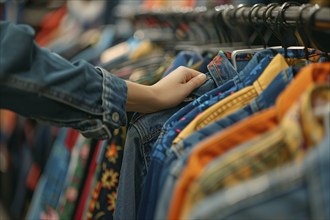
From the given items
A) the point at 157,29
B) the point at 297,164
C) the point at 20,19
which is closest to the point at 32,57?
the point at 297,164

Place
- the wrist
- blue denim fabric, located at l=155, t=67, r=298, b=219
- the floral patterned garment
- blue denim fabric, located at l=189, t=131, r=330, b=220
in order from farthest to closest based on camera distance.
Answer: the floral patterned garment, the wrist, blue denim fabric, located at l=155, t=67, r=298, b=219, blue denim fabric, located at l=189, t=131, r=330, b=220

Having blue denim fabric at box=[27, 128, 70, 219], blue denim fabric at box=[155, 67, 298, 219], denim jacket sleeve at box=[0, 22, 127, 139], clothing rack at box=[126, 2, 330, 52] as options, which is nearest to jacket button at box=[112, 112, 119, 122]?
denim jacket sleeve at box=[0, 22, 127, 139]

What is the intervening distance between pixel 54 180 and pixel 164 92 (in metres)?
0.47

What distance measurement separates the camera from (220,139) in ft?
1.51

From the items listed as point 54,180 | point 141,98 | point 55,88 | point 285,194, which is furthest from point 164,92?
point 54,180

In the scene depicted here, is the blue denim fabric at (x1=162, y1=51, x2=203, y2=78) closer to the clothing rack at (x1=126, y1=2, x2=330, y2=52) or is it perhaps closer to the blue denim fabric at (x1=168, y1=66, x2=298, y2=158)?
the clothing rack at (x1=126, y1=2, x2=330, y2=52)

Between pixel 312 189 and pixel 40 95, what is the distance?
33 cm

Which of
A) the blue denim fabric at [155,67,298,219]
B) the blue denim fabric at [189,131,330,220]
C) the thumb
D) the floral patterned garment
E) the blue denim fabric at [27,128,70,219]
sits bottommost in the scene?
the blue denim fabric at [27,128,70,219]

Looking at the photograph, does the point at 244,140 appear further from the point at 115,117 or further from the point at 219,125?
the point at 115,117

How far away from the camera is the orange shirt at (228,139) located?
45cm

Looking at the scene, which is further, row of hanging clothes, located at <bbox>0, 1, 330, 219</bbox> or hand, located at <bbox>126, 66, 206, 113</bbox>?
hand, located at <bbox>126, 66, 206, 113</bbox>

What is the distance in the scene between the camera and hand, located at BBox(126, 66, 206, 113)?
2.24 ft

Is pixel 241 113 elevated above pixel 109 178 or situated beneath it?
elevated above

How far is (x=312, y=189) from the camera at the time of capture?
0.41m
